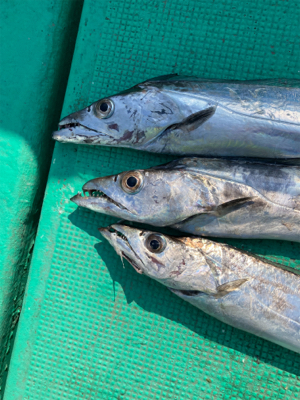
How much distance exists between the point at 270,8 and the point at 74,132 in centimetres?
211

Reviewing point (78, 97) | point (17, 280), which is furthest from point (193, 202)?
point (17, 280)

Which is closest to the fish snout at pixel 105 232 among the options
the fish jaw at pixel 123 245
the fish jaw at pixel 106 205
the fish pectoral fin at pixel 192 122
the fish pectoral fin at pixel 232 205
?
the fish jaw at pixel 123 245

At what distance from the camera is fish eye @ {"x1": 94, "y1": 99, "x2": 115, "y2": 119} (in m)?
2.63

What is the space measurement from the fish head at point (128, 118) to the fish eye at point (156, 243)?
0.79 metres

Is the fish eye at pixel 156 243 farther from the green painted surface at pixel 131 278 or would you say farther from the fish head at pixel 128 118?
the fish head at pixel 128 118

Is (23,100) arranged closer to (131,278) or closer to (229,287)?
(131,278)

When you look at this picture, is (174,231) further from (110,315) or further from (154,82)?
(154,82)

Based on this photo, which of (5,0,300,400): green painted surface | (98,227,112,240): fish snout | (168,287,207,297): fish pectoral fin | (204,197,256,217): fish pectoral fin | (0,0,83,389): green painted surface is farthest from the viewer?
(0,0,83,389): green painted surface

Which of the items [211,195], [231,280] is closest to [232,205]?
[211,195]

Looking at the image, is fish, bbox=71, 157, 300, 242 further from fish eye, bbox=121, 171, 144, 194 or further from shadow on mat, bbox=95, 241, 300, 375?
shadow on mat, bbox=95, 241, 300, 375

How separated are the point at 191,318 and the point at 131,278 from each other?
0.65 metres

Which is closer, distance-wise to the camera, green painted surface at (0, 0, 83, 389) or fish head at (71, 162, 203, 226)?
fish head at (71, 162, 203, 226)

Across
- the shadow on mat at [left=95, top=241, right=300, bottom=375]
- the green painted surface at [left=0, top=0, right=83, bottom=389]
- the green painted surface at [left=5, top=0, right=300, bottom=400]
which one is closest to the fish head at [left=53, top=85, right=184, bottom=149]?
→ the green painted surface at [left=5, top=0, right=300, bottom=400]

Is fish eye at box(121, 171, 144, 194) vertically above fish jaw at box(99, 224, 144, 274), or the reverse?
fish eye at box(121, 171, 144, 194)
